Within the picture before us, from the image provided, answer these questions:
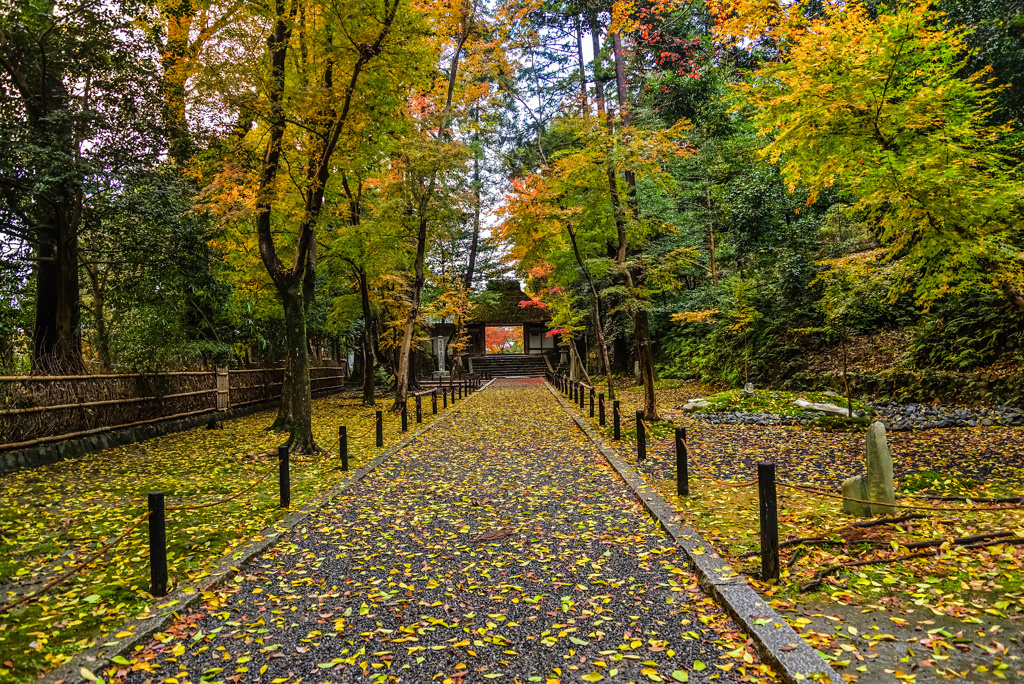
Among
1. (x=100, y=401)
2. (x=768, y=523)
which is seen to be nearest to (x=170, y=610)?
(x=768, y=523)

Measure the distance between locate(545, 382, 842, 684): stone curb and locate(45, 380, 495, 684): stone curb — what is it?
13.0 feet

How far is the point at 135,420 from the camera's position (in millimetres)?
12383

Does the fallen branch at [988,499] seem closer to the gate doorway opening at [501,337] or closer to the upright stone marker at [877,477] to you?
the upright stone marker at [877,477]

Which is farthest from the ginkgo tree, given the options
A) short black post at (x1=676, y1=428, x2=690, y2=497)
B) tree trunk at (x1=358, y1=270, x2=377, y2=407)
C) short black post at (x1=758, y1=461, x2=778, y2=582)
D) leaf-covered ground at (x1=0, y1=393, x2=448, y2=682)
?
tree trunk at (x1=358, y1=270, x2=377, y2=407)

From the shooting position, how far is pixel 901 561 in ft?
14.5

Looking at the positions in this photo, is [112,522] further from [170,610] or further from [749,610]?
[749,610]

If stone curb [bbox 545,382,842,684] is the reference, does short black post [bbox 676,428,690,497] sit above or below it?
above

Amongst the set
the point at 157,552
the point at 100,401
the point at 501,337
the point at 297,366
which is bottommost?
the point at 157,552

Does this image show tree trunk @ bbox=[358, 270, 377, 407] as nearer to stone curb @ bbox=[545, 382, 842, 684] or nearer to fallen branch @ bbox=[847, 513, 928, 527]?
stone curb @ bbox=[545, 382, 842, 684]

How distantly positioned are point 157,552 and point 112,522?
2840 millimetres

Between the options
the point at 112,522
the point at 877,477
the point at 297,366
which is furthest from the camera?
the point at 297,366

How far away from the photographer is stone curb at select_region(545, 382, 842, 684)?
3.03m

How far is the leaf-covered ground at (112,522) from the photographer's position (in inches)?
156

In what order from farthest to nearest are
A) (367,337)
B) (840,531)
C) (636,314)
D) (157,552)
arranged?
1. (367,337)
2. (636,314)
3. (840,531)
4. (157,552)
